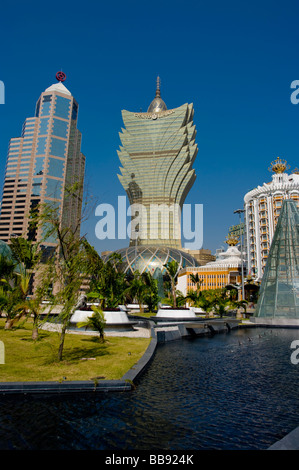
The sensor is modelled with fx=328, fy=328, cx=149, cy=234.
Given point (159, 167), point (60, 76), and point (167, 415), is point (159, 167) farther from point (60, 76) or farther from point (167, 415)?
point (167, 415)

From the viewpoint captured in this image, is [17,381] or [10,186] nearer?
[17,381]

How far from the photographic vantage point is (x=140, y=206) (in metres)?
148

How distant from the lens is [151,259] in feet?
383

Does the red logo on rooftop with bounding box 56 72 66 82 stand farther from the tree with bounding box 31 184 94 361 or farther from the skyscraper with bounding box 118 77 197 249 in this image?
the tree with bounding box 31 184 94 361

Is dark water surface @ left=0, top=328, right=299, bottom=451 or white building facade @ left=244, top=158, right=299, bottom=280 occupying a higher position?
white building facade @ left=244, top=158, right=299, bottom=280

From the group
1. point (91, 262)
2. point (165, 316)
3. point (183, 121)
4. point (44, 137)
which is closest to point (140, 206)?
point (183, 121)

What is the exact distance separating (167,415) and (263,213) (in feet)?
322

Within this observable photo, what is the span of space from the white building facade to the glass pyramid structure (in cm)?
5268

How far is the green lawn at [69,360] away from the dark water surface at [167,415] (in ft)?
3.59

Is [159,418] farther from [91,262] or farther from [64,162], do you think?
[64,162]

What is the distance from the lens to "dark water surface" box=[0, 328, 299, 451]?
A: 6027 millimetres

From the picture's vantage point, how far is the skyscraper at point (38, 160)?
540 ft

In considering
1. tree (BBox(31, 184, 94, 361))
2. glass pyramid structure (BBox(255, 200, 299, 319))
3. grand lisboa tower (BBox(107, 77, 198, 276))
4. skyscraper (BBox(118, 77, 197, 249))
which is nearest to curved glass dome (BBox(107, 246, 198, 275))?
grand lisboa tower (BBox(107, 77, 198, 276))
